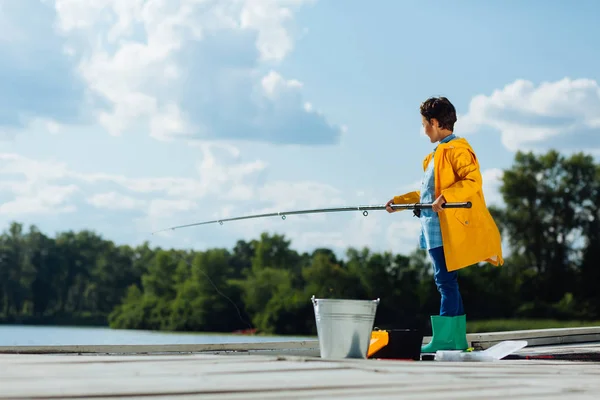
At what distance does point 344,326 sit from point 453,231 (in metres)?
1.47

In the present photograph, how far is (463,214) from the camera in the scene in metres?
5.50

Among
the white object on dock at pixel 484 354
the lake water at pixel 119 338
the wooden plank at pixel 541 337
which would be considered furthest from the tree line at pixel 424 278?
the white object on dock at pixel 484 354

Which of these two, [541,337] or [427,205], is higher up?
[427,205]

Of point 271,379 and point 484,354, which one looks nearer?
point 271,379

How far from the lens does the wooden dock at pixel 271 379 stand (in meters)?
2.40

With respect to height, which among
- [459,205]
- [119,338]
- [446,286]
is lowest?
[119,338]

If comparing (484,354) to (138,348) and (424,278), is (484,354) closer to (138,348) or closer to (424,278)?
(138,348)

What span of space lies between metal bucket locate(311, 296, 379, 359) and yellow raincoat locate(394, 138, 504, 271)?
131cm

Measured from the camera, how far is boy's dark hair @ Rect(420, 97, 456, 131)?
5.84 meters

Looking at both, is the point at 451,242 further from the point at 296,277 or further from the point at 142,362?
the point at 296,277

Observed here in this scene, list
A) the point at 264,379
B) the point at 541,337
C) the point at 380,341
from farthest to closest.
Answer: the point at 541,337, the point at 380,341, the point at 264,379

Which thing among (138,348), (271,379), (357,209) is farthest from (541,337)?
(271,379)

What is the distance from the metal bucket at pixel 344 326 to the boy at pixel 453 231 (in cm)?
129

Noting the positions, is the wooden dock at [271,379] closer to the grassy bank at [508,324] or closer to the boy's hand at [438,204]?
the boy's hand at [438,204]
